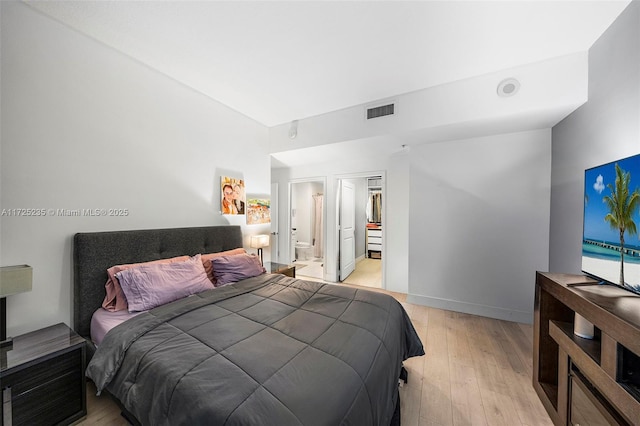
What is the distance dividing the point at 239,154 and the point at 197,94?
0.84 meters

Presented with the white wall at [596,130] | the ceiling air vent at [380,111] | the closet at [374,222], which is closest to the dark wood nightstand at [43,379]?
the ceiling air vent at [380,111]

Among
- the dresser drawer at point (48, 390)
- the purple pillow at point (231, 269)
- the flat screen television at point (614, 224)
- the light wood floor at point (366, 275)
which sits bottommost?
the light wood floor at point (366, 275)

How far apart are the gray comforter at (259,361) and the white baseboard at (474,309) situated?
68.8 inches

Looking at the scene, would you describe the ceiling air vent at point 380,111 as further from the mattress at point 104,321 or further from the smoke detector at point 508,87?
the mattress at point 104,321

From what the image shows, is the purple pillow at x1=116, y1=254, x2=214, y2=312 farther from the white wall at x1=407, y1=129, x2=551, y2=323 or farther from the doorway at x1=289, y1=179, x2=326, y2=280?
the doorway at x1=289, y1=179, x2=326, y2=280

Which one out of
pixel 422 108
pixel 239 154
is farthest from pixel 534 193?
pixel 239 154

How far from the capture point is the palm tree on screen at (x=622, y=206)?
1182mm

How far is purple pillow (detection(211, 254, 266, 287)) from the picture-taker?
7.68ft

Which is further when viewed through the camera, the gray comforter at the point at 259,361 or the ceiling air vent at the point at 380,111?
the ceiling air vent at the point at 380,111

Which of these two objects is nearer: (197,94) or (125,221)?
(125,221)

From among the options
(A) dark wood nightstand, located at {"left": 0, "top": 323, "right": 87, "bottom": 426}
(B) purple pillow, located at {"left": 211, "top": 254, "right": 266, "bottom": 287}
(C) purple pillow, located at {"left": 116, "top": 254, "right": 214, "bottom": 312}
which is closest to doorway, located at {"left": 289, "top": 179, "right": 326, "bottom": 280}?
(B) purple pillow, located at {"left": 211, "top": 254, "right": 266, "bottom": 287}

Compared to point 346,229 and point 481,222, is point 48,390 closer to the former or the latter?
point 346,229

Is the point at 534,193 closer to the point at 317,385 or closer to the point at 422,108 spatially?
the point at 422,108

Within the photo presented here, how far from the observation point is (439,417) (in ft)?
4.95
